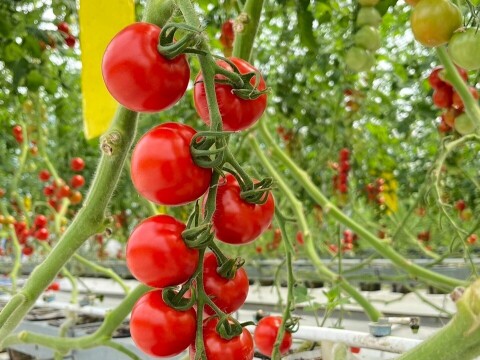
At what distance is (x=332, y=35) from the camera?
2.12 metres

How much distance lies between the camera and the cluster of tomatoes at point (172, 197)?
349 millimetres

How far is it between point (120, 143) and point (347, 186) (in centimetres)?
206

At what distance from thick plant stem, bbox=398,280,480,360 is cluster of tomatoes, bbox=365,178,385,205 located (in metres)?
2.25

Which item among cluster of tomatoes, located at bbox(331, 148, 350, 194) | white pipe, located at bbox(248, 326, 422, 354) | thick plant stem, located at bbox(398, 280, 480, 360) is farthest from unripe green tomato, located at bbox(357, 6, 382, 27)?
cluster of tomatoes, located at bbox(331, 148, 350, 194)

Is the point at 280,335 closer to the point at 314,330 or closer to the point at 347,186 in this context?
the point at 314,330

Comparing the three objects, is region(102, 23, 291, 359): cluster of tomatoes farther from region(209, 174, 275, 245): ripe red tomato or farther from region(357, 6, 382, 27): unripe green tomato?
region(357, 6, 382, 27): unripe green tomato

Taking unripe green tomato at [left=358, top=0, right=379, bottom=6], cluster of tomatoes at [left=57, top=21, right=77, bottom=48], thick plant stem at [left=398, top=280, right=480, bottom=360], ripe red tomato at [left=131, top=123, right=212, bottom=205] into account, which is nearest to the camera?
thick plant stem at [left=398, top=280, right=480, bottom=360]

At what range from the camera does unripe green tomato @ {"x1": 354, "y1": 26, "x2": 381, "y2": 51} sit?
896 mm

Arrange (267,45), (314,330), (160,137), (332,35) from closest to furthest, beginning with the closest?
1. (160,137)
2. (314,330)
3. (332,35)
4. (267,45)

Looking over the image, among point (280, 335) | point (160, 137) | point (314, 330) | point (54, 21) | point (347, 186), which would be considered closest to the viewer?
point (160, 137)

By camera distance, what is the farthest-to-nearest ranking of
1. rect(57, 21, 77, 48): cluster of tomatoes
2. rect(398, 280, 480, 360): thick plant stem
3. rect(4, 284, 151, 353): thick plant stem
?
1. rect(57, 21, 77, 48): cluster of tomatoes
2. rect(4, 284, 151, 353): thick plant stem
3. rect(398, 280, 480, 360): thick plant stem

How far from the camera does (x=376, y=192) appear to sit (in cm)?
249

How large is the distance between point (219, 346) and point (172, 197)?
10 cm

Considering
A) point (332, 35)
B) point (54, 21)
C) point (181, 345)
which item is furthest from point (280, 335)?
point (332, 35)
